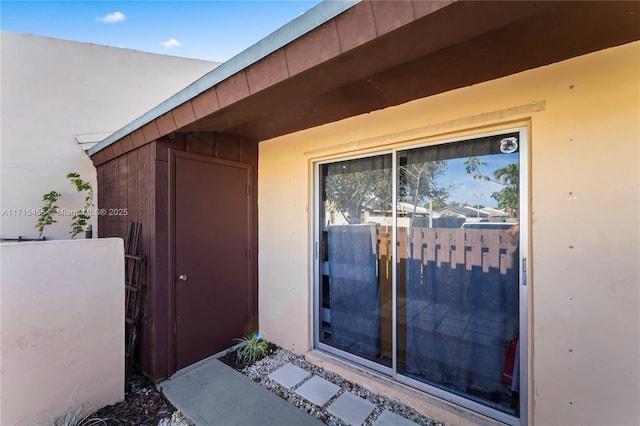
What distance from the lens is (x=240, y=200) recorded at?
3158 millimetres

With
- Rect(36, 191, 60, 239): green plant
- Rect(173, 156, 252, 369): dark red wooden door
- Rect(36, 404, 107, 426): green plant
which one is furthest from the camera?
Rect(36, 191, 60, 239): green plant

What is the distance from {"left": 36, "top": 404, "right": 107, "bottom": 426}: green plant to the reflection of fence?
8.53ft

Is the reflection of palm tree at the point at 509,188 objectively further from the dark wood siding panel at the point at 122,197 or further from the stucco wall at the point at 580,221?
the dark wood siding panel at the point at 122,197

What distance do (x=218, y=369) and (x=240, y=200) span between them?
178 cm

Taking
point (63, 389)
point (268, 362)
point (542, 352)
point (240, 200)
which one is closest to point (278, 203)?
point (240, 200)

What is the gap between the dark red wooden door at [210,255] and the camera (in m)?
2.67

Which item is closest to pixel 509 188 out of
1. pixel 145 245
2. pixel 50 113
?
pixel 145 245

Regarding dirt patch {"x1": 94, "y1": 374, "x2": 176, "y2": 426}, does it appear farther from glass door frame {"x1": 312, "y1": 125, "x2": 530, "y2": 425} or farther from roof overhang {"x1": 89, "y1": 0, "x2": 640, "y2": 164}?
roof overhang {"x1": 89, "y1": 0, "x2": 640, "y2": 164}

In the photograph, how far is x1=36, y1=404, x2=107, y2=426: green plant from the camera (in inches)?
75.0

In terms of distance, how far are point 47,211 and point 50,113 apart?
4.22ft

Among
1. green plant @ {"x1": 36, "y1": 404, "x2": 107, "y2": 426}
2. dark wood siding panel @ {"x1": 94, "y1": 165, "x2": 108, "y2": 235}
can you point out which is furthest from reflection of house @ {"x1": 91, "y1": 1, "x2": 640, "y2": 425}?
dark wood siding panel @ {"x1": 94, "y1": 165, "x2": 108, "y2": 235}

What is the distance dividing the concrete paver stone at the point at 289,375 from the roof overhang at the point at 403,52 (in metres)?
2.38

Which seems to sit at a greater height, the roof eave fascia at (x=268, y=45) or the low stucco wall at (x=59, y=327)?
the roof eave fascia at (x=268, y=45)

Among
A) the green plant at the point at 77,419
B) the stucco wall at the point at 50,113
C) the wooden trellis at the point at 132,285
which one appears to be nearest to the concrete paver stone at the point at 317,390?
the green plant at the point at 77,419
